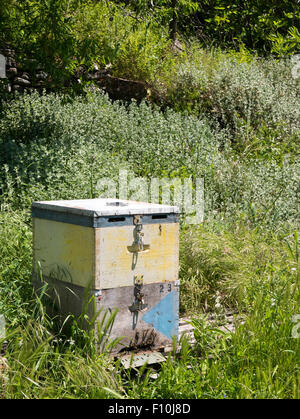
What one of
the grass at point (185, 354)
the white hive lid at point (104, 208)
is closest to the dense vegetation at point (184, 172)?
the grass at point (185, 354)

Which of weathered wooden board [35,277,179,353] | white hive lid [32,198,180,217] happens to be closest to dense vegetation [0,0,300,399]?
weathered wooden board [35,277,179,353]

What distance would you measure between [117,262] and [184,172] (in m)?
3.88

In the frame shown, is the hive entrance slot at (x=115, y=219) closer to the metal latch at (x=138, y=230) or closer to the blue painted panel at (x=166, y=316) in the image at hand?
the metal latch at (x=138, y=230)

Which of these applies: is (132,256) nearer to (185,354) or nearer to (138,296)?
(138,296)

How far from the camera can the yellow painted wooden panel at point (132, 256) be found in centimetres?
353

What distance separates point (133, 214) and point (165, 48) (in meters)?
8.67

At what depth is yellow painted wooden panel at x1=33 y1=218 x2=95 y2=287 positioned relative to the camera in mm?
3539

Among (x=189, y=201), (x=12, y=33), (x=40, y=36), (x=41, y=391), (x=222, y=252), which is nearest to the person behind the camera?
(x=41, y=391)

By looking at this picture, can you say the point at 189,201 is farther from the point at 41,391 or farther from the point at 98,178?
the point at 41,391

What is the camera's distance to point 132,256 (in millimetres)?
3658

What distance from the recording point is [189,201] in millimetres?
6629

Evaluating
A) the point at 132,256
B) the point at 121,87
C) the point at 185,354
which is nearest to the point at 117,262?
the point at 132,256

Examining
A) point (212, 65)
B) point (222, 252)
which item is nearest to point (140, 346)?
point (222, 252)

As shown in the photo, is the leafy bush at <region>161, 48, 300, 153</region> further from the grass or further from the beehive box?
the beehive box
